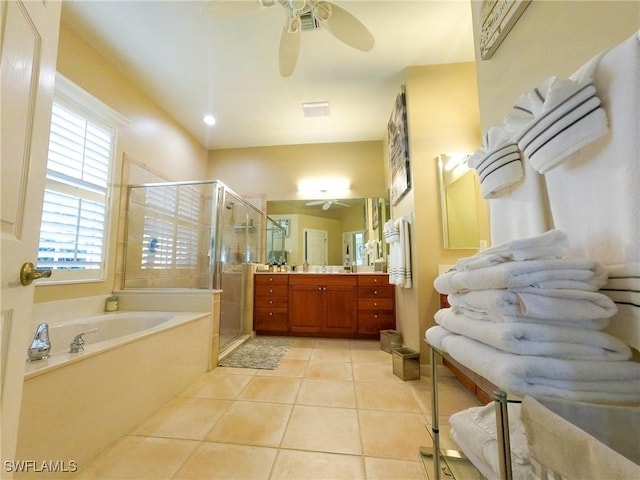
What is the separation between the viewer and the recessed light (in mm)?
2826

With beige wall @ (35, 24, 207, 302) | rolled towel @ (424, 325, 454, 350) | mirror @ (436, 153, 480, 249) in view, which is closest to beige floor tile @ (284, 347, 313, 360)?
mirror @ (436, 153, 480, 249)

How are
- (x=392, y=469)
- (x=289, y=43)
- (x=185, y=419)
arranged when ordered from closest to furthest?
(x=392, y=469) < (x=185, y=419) < (x=289, y=43)

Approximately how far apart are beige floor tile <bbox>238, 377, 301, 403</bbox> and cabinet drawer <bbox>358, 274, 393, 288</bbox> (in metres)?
1.40

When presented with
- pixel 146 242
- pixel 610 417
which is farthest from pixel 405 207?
pixel 146 242

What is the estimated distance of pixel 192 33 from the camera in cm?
198

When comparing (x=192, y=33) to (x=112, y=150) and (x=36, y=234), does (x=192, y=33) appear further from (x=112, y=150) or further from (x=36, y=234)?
(x=36, y=234)

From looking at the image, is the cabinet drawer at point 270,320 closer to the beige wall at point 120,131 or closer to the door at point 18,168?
the beige wall at point 120,131

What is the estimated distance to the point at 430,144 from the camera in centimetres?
220

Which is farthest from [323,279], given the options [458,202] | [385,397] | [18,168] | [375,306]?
[18,168]

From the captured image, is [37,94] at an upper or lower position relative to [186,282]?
upper

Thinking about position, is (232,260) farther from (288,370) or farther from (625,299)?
(625,299)

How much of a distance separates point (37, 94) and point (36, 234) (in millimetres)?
414

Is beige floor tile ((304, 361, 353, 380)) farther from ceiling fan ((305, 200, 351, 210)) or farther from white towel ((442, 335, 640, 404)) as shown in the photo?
ceiling fan ((305, 200, 351, 210))

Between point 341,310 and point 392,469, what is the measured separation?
6.37ft
